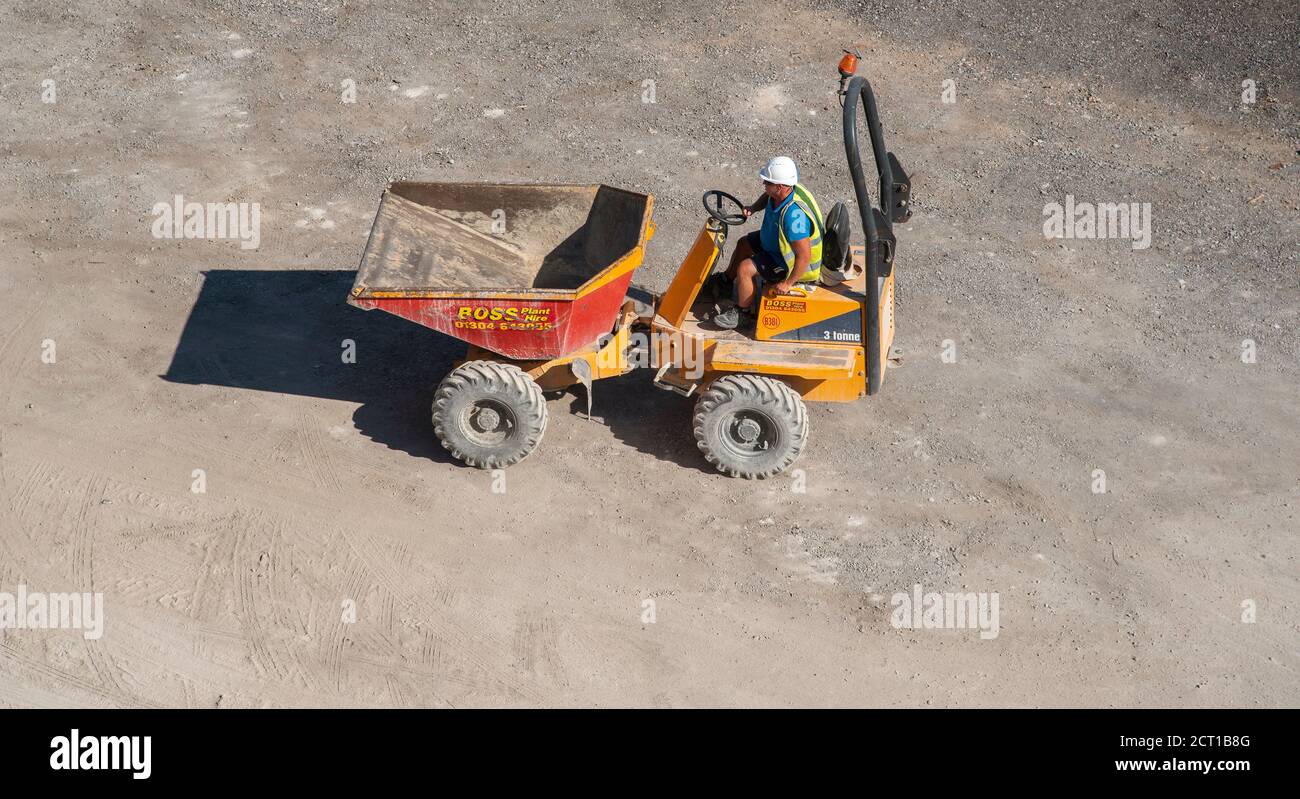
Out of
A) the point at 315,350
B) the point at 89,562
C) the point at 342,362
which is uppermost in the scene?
the point at 315,350

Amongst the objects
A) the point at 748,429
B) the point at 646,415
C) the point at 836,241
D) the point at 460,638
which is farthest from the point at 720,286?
the point at 460,638

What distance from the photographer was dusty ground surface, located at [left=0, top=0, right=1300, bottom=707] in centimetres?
831

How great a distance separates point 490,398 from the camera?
9.28 metres

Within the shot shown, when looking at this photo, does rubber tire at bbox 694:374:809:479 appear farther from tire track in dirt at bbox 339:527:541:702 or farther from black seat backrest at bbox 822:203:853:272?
tire track in dirt at bbox 339:527:541:702

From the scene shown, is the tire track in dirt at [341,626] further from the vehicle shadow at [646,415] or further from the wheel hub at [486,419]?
the vehicle shadow at [646,415]

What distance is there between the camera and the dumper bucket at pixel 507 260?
8953mm

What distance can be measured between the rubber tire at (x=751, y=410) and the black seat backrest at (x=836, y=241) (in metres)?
0.93

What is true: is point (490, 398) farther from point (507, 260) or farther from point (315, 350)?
point (315, 350)

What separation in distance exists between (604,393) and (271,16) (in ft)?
25.8

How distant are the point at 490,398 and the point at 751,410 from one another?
5.99 ft

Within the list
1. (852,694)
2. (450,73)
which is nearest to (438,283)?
(852,694)

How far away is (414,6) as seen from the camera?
1570 centimetres

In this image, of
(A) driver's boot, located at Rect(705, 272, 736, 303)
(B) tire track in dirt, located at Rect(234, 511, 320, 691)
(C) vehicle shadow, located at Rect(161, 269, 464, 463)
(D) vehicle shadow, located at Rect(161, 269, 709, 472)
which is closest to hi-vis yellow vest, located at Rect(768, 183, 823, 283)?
(A) driver's boot, located at Rect(705, 272, 736, 303)

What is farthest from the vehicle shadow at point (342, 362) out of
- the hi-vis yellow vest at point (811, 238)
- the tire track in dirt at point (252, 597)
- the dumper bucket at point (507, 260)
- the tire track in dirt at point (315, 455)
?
the hi-vis yellow vest at point (811, 238)
